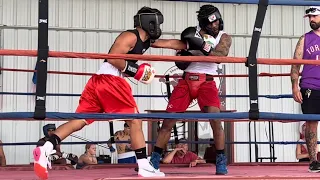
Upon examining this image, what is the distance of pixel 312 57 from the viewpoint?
435 cm

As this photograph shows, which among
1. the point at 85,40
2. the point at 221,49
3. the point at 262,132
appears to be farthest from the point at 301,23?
the point at 221,49

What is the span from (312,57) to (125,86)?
1460mm

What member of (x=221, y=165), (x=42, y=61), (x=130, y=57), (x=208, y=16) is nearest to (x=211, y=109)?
(x=221, y=165)

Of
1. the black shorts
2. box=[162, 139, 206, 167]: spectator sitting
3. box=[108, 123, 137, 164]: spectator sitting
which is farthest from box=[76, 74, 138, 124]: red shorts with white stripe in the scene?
box=[108, 123, 137, 164]: spectator sitting

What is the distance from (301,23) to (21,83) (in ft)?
16.9

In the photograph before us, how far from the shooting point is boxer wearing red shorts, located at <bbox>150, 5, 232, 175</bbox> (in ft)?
13.6

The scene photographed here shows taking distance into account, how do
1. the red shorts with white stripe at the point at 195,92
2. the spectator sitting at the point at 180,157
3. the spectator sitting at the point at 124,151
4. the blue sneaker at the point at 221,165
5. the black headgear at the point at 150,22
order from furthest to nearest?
1. the spectator sitting at the point at 124,151
2. the spectator sitting at the point at 180,157
3. the red shorts with white stripe at the point at 195,92
4. the blue sneaker at the point at 221,165
5. the black headgear at the point at 150,22

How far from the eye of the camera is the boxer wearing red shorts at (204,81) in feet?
13.6

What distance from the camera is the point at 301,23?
36.0 ft

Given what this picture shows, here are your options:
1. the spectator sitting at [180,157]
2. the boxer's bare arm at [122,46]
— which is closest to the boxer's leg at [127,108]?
the boxer's bare arm at [122,46]

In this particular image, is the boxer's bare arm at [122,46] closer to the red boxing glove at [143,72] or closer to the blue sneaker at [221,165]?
the red boxing glove at [143,72]

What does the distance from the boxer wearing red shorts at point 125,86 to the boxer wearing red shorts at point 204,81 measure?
13.8 inches

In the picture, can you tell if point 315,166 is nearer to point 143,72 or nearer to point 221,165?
point 221,165

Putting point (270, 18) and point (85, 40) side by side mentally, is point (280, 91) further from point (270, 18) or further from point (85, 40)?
point (85, 40)
